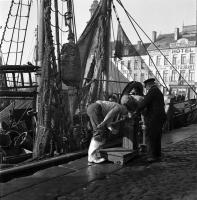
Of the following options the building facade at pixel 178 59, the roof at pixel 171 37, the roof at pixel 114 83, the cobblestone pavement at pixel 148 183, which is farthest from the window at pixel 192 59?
the cobblestone pavement at pixel 148 183

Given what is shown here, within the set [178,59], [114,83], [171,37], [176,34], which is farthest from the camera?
[171,37]

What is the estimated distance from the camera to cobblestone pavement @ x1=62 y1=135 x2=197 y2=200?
4656mm

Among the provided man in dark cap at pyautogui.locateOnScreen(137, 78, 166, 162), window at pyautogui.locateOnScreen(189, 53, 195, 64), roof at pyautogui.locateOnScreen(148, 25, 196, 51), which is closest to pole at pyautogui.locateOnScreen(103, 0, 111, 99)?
man in dark cap at pyautogui.locateOnScreen(137, 78, 166, 162)

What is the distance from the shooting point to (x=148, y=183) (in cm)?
525

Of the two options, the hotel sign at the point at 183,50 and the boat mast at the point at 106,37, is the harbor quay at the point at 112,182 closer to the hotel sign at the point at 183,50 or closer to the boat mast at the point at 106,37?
the boat mast at the point at 106,37

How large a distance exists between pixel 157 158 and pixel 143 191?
6.55ft

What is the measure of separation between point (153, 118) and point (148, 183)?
71.3 inches

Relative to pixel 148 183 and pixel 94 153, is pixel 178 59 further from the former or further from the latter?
pixel 148 183

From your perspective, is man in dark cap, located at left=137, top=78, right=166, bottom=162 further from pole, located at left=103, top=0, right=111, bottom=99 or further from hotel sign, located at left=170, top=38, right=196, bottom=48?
hotel sign, located at left=170, top=38, right=196, bottom=48

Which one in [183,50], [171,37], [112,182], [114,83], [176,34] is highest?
[176,34]

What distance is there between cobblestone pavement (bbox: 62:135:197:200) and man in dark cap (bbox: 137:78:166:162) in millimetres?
288

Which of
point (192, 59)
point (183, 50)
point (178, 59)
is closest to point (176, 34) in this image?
point (183, 50)

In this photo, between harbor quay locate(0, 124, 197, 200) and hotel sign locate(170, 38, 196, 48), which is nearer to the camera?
harbor quay locate(0, 124, 197, 200)

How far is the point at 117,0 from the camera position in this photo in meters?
10.9
